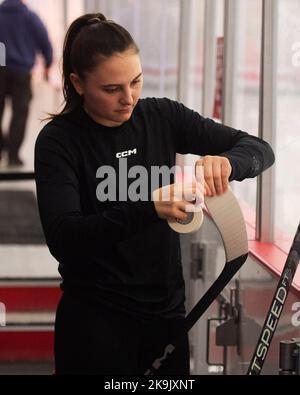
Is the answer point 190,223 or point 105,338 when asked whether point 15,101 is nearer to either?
point 105,338

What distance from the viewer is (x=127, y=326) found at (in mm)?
2164

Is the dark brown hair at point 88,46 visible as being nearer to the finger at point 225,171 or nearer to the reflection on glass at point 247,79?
the finger at point 225,171

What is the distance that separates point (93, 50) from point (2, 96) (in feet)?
15.8

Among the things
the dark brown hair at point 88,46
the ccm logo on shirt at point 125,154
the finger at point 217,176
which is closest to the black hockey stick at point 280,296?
the finger at point 217,176

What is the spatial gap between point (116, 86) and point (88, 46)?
108 millimetres

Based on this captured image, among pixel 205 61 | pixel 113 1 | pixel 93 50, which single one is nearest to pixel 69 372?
pixel 93 50

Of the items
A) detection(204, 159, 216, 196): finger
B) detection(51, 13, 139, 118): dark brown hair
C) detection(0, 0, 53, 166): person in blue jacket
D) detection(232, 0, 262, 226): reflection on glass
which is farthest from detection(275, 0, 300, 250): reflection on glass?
detection(0, 0, 53, 166): person in blue jacket

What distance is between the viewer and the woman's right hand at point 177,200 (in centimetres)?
189

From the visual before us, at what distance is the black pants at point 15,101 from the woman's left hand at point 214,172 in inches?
178

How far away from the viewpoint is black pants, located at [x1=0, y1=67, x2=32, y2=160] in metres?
6.57

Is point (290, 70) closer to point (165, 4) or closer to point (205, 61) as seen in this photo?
point (205, 61)

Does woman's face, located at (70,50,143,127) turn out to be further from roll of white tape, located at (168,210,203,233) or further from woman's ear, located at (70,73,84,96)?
roll of white tape, located at (168,210,203,233)

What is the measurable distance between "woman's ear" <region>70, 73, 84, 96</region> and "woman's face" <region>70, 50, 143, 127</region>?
0.03 m

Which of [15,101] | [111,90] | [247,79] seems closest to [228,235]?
[111,90]
